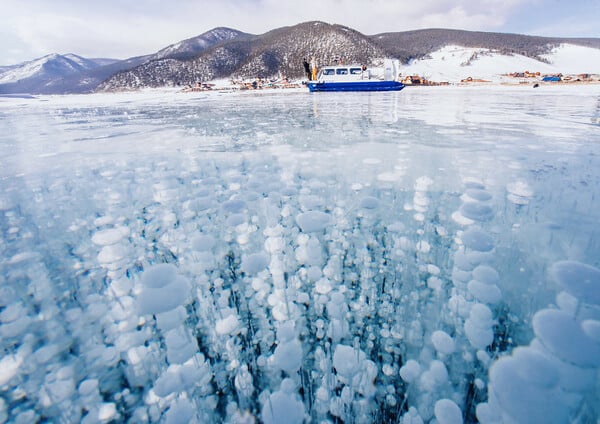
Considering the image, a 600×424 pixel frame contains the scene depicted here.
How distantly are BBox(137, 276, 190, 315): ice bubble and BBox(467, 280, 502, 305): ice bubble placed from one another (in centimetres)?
179

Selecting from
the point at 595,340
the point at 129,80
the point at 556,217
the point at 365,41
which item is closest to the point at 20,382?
the point at 595,340

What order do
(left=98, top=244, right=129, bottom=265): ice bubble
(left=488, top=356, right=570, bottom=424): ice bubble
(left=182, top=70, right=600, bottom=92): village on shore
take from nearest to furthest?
(left=488, top=356, right=570, bottom=424): ice bubble, (left=98, top=244, right=129, bottom=265): ice bubble, (left=182, top=70, right=600, bottom=92): village on shore

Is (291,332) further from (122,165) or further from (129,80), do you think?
(129,80)

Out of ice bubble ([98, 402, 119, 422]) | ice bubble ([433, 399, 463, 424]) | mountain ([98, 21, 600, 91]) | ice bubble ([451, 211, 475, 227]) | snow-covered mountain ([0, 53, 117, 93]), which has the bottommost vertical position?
ice bubble ([98, 402, 119, 422])

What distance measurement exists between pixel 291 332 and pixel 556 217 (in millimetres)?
2649

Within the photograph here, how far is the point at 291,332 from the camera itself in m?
1.53

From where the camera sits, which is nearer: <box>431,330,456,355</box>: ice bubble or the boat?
<box>431,330,456,355</box>: ice bubble

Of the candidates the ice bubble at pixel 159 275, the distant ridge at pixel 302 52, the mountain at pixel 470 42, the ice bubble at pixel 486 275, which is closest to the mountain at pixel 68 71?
the distant ridge at pixel 302 52

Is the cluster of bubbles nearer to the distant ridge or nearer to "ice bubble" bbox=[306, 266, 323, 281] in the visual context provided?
"ice bubble" bbox=[306, 266, 323, 281]

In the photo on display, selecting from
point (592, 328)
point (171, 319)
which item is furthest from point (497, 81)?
point (171, 319)

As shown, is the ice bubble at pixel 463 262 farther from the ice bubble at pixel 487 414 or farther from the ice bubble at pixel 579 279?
the ice bubble at pixel 487 414

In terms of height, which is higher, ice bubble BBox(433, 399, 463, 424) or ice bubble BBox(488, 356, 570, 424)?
ice bubble BBox(488, 356, 570, 424)

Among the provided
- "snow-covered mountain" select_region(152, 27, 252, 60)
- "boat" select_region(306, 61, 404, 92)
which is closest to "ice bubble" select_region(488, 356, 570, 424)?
"boat" select_region(306, 61, 404, 92)

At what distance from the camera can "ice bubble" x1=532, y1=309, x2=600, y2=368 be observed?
125 cm
